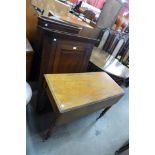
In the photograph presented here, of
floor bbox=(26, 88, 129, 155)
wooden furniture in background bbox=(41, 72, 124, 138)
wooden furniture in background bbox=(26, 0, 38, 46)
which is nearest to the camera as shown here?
wooden furniture in background bbox=(41, 72, 124, 138)

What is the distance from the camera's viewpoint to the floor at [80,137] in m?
1.42

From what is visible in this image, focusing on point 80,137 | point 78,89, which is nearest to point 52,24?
point 78,89

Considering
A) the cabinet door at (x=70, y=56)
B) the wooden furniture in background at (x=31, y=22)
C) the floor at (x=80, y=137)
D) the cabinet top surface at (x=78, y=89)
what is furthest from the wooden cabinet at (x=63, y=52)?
the floor at (x=80, y=137)

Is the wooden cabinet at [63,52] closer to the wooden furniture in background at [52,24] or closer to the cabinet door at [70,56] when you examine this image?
the cabinet door at [70,56]

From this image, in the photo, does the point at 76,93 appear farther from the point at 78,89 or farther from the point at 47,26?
the point at 47,26

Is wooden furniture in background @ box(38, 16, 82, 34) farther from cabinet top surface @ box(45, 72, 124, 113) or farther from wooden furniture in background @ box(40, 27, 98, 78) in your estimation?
cabinet top surface @ box(45, 72, 124, 113)

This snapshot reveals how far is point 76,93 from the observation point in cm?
126

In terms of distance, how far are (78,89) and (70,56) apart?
1.37 feet

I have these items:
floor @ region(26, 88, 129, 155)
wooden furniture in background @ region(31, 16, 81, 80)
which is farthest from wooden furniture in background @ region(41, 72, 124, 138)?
wooden furniture in background @ region(31, 16, 81, 80)

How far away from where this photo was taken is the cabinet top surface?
1.15 meters

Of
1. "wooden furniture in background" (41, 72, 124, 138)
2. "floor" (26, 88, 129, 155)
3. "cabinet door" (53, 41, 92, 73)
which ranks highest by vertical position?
"cabinet door" (53, 41, 92, 73)

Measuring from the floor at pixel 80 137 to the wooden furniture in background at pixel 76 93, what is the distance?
13cm

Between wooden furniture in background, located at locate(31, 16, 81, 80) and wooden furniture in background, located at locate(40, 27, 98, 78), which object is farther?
wooden furniture in background, located at locate(31, 16, 81, 80)
